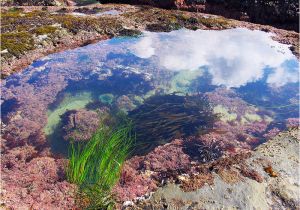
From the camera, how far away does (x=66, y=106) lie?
1526 cm

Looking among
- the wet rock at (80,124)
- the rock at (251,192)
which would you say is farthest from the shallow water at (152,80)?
the rock at (251,192)

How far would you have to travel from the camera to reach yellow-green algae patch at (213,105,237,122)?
1499 cm

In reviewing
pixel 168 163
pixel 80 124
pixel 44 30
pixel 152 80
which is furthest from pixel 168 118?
pixel 44 30

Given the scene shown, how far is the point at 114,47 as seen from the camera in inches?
843

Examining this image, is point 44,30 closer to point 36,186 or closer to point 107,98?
point 107,98

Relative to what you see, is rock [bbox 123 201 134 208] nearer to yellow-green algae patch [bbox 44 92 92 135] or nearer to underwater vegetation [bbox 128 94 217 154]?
underwater vegetation [bbox 128 94 217 154]

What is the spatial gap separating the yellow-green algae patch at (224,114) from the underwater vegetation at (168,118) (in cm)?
30

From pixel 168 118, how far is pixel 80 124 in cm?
374

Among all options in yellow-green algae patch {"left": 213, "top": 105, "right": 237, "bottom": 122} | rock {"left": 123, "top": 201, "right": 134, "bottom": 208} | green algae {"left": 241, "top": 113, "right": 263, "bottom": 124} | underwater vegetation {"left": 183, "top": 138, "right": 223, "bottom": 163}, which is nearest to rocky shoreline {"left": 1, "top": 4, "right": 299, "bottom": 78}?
green algae {"left": 241, "top": 113, "right": 263, "bottom": 124}

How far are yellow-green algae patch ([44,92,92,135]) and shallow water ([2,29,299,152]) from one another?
4 centimetres

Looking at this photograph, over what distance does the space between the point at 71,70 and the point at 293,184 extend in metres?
12.3

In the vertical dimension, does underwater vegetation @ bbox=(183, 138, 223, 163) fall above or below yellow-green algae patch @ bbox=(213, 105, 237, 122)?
below

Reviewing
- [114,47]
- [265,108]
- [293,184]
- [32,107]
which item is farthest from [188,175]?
[114,47]

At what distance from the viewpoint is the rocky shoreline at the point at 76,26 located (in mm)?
20812
